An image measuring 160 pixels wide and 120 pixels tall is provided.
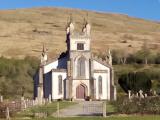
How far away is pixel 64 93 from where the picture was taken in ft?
323

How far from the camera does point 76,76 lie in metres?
101

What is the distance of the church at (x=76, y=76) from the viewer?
99.1m

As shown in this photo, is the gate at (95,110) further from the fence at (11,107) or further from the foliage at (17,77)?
the foliage at (17,77)

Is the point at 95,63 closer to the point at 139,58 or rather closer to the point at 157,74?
the point at 157,74

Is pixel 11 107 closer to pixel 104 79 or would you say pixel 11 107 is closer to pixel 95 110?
pixel 95 110

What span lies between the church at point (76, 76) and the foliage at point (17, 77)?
21.2ft

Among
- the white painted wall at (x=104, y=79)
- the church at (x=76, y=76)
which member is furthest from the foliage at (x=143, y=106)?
the white painted wall at (x=104, y=79)

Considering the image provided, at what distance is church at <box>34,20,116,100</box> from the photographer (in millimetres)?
99062

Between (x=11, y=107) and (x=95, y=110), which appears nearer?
(x=11, y=107)

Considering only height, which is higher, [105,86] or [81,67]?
[81,67]

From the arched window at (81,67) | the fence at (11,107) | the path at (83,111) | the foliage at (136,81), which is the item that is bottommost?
the path at (83,111)

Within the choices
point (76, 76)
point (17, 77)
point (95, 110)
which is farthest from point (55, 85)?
point (95, 110)

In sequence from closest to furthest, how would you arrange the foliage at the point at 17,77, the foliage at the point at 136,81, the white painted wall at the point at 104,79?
the white painted wall at the point at 104,79, the foliage at the point at 136,81, the foliage at the point at 17,77

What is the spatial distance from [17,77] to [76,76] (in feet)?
71.6
